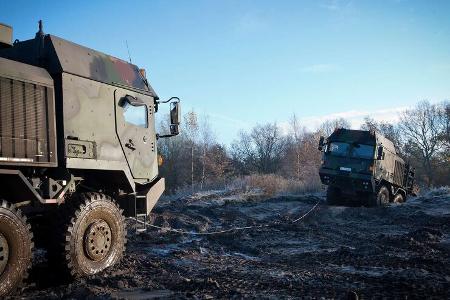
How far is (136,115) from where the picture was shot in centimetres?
756

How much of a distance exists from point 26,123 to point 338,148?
14608 mm

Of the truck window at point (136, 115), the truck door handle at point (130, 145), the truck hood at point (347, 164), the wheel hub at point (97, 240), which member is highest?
the truck window at point (136, 115)

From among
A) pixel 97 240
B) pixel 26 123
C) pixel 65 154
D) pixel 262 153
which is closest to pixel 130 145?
pixel 65 154

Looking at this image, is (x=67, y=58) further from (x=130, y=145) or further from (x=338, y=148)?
(x=338, y=148)

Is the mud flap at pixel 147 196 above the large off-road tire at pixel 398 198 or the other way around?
above

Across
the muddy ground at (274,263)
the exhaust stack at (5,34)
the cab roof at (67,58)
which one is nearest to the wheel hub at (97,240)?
the muddy ground at (274,263)

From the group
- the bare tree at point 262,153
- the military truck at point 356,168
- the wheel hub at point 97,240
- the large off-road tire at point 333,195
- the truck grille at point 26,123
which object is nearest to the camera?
the truck grille at point 26,123

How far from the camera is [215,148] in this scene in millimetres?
51469

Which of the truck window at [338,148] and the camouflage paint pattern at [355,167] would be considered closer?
the camouflage paint pattern at [355,167]

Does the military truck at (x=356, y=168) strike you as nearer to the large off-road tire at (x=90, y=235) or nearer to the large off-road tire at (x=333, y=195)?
the large off-road tire at (x=333, y=195)

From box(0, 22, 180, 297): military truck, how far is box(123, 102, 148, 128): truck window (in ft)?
0.06

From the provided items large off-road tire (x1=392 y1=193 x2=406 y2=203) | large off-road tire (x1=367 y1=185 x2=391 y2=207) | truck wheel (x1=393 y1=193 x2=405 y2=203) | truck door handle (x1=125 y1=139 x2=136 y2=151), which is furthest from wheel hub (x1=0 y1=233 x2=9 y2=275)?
truck wheel (x1=393 y1=193 x2=405 y2=203)

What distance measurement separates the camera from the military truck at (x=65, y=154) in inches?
206

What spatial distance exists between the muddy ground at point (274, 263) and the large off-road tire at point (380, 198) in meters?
3.70
